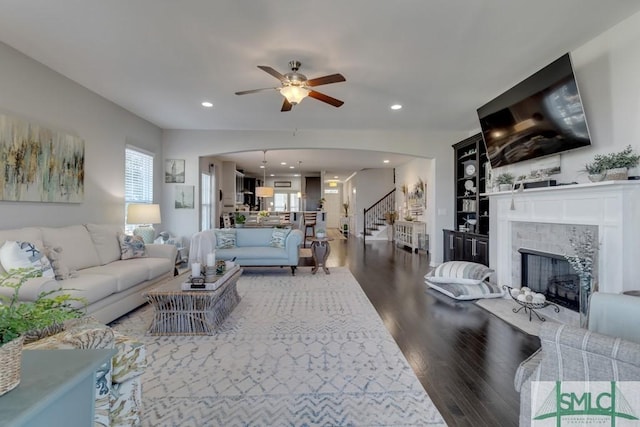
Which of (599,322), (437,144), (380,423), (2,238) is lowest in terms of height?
(380,423)

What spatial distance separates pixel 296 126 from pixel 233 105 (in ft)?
5.10

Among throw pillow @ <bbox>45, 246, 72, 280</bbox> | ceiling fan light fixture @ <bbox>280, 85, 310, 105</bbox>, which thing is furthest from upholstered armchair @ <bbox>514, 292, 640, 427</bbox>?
throw pillow @ <bbox>45, 246, 72, 280</bbox>

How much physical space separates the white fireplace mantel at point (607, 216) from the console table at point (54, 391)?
151 inches

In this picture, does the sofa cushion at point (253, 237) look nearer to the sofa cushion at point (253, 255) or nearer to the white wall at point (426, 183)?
the sofa cushion at point (253, 255)

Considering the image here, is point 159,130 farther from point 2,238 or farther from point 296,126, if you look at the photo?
point 2,238

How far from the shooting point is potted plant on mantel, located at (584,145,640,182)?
9.08 feet

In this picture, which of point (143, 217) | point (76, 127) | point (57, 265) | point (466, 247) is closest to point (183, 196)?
point (143, 217)

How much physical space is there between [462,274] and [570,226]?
56.3 inches

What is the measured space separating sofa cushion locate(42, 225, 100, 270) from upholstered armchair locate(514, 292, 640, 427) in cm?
418

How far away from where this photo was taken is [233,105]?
16.4ft

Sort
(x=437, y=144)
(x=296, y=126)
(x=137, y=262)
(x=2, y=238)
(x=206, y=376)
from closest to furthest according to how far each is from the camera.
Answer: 1. (x=206, y=376)
2. (x=2, y=238)
3. (x=137, y=262)
4. (x=296, y=126)
5. (x=437, y=144)

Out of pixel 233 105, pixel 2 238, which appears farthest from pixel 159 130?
pixel 2 238

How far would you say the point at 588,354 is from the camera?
1.30 meters

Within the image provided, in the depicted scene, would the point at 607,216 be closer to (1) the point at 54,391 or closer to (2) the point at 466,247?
(2) the point at 466,247
